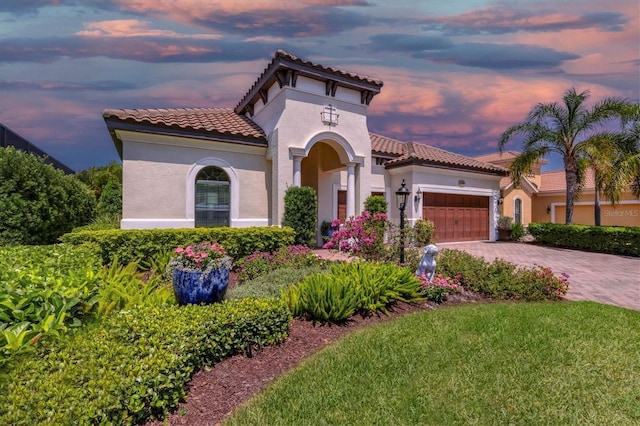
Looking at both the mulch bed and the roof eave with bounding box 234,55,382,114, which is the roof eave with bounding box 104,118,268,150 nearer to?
the roof eave with bounding box 234,55,382,114

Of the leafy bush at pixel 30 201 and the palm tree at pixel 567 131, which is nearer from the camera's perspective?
the leafy bush at pixel 30 201

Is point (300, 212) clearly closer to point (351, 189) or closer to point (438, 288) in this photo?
point (351, 189)

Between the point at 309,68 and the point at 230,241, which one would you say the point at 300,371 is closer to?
the point at 230,241

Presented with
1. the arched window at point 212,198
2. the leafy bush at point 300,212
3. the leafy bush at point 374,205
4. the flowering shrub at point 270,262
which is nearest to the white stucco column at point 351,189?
the leafy bush at point 374,205

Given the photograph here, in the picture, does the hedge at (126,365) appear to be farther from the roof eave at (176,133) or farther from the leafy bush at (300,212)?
the roof eave at (176,133)

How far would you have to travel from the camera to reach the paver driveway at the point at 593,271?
7164mm

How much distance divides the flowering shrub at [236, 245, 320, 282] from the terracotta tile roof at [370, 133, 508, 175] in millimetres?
9057

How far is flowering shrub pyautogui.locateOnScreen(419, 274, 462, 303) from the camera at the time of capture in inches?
246

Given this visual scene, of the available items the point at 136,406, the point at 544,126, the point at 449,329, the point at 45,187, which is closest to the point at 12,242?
the point at 45,187

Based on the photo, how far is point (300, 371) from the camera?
140 inches

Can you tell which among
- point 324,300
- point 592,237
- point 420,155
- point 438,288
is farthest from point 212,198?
point 592,237

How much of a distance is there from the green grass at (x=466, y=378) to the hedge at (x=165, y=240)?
222 inches

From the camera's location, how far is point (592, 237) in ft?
50.0

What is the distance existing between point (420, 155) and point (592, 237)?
9260mm
